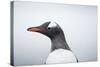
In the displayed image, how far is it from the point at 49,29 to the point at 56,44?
0.59 feet

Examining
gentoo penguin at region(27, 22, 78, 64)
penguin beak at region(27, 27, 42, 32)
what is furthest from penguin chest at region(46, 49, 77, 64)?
penguin beak at region(27, 27, 42, 32)

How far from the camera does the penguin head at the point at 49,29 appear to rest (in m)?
1.99

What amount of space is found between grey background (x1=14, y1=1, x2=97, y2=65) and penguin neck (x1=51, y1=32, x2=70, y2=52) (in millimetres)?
42

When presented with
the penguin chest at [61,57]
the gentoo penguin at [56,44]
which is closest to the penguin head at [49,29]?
the gentoo penguin at [56,44]

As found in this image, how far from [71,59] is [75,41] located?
0.67ft

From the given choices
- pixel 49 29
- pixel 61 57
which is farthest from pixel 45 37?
pixel 61 57

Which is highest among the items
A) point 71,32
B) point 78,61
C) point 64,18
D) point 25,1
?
point 25,1

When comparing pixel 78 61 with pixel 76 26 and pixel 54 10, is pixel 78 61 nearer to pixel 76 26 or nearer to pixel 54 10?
pixel 76 26

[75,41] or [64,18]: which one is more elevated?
[64,18]

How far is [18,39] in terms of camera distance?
1.89 m

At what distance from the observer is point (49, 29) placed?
6.65 feet

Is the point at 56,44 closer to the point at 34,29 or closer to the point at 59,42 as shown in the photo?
the point at 59,42

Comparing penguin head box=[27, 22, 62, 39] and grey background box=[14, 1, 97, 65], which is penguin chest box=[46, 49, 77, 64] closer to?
grey background box=[14, 1, 97, 65]
